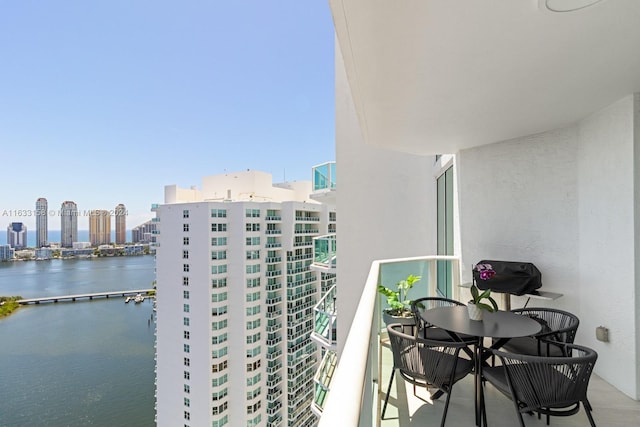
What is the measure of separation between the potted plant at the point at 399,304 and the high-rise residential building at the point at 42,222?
41168 mm

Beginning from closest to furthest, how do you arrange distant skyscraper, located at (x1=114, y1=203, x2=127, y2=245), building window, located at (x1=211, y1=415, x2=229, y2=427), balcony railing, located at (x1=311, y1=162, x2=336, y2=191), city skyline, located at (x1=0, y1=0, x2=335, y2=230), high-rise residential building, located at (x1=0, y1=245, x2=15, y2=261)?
balcony railing, located at (x1=311, y1=162, x2=336, y2=191) < building window, located at (x1=211, y1=415, x2=229, y2=427) < city skyline, located at (x1=0, y1=0, x2=335, y2=230) < distant skyscraper, located at (x1=114, y1=203, x2=127, y2=245) < high-rise residential building, located at (x1=0, y1=245, x2=15, y2=261)

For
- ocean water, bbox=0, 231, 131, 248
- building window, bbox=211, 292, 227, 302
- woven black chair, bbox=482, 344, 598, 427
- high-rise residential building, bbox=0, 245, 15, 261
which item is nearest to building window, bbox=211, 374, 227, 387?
building window, bbox=211, 292, 227, 302

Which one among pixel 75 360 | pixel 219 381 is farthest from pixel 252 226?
pixel 75 360

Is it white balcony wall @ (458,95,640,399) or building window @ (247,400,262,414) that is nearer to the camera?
white balcony wall @ (458,95,640,399)

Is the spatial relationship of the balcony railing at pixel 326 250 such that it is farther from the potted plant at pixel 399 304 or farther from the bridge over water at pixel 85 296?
the bridge over water at pixel 85 296

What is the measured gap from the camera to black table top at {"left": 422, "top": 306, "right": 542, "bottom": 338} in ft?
7.18

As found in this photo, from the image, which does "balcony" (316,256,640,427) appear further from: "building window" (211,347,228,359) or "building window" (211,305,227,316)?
"building window" (211,347,228,359)

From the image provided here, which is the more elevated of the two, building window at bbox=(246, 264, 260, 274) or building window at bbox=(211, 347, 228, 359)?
building window at bbox=(246, 264, 260, 274)

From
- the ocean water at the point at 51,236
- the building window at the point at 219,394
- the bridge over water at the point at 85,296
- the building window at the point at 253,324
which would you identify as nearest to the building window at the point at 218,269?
the building window at the point at 253,324

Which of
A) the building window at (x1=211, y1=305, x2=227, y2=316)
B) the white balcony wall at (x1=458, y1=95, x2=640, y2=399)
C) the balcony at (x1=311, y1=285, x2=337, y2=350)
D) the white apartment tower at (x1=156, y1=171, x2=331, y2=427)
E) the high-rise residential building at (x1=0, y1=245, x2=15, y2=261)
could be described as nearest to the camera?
Result: the white balcony wall at (x1=458, y1=95, x2=640, y2=399)

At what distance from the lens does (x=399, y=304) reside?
12.9 ft

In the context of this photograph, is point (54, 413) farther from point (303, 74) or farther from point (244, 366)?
point (303, 74)

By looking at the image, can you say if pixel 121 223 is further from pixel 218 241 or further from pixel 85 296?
pixel 218 241

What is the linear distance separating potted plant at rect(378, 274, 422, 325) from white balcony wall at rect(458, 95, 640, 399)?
1.17 m
